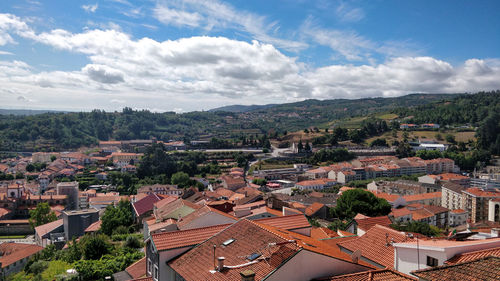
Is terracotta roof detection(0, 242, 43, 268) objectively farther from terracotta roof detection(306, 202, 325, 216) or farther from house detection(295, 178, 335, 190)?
house detection(295, 178, 335, 190)

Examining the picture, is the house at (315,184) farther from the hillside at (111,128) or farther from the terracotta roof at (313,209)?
the hillside at (111,128)

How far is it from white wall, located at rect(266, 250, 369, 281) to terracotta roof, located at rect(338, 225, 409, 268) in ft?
6.39

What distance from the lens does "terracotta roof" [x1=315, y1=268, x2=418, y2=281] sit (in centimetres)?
696

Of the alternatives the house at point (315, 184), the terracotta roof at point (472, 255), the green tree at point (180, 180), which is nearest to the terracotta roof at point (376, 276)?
the terracotta roof at point (472, 255)

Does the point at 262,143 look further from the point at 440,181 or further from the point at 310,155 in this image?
the point at 440,181

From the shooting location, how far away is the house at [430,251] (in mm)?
7148

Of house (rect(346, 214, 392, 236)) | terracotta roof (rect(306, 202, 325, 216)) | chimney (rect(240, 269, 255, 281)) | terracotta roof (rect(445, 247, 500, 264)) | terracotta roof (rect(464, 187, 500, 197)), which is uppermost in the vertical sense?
terracotta roof (rect(445, 247, 500, 264))

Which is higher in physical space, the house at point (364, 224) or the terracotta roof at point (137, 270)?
the house at point (364, 224)

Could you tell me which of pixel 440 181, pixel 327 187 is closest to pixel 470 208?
pixel 440 181

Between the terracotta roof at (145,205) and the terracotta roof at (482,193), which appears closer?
the terracotta roof at (145,205)

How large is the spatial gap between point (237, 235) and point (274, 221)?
2.14 metres

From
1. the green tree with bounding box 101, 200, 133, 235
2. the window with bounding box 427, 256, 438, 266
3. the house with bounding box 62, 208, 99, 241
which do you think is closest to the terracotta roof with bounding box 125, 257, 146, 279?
the window with bounding box 427, 256, 438, 266

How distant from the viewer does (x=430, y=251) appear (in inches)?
294

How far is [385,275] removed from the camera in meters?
7.11
